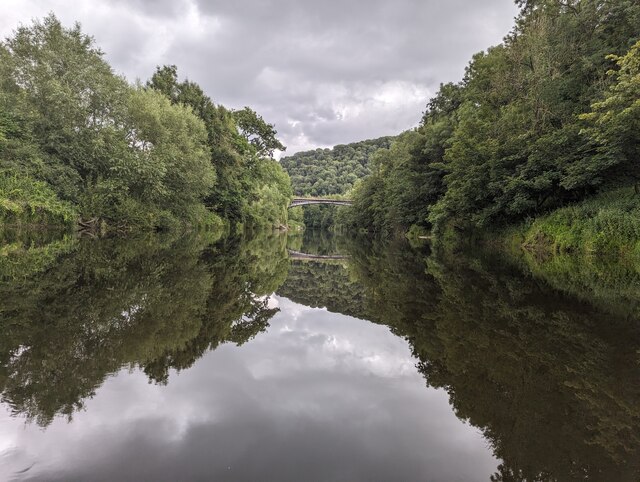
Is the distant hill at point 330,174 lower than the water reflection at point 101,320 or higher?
higher

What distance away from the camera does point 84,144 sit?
80.7ft

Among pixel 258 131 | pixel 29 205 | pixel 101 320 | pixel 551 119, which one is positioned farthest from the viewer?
pixel 258 131

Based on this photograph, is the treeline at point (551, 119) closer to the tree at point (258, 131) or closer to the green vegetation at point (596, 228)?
the green vegetation at point (596, 228)

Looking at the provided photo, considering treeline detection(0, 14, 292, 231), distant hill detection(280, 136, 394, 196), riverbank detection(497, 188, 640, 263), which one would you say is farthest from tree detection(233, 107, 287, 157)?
distant hill detection(280, 136, 394, 196)

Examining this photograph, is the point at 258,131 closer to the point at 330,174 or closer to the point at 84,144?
the point at 84,144

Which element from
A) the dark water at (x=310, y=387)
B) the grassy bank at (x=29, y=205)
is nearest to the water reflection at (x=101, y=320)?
the dark water at (x=310, y=387)

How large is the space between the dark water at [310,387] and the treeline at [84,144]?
18.0 meters

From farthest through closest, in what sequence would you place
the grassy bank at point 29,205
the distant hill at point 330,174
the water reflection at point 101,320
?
the distant hill at point 330,174 → the grassy bank at point 29,205 → the water reflection at point 101,320

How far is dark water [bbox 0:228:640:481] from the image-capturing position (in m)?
2.58

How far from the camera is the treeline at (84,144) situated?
2205cm

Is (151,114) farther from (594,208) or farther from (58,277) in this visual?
(594,208)

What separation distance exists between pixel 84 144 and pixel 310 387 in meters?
26.1

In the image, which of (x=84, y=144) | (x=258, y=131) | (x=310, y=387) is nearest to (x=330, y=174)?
(x=258, y=131)

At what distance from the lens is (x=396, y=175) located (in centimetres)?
4503
